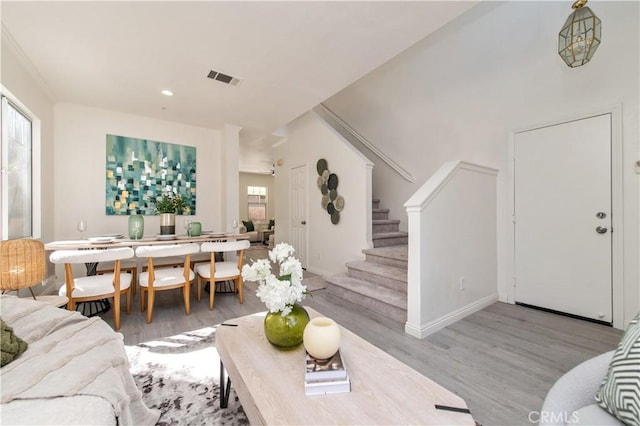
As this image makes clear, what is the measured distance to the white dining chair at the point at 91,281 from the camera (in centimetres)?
214

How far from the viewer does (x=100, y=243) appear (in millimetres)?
2525

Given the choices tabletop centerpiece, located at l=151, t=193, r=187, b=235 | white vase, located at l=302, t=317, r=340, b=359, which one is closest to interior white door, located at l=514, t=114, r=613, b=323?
white vase, located at l=302, t=317, r=340, b=359

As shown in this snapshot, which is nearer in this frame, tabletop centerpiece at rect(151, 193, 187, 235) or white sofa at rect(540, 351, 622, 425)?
white sofa at rect(540, 351, 622, 425)

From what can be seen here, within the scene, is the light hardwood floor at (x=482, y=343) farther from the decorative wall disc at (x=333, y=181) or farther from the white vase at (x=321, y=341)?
the decorative wall disc at (x=333, y=181)

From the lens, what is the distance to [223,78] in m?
3.01

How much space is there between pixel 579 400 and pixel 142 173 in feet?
16.6

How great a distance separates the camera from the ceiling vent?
291 cm

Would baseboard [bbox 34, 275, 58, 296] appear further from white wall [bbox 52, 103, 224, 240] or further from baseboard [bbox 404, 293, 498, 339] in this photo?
baseboard [bbox 404, 293, 498, 339]

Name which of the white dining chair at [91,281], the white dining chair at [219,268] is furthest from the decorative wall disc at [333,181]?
the white dining chair at [91,281]

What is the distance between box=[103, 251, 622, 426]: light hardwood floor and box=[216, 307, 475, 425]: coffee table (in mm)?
787

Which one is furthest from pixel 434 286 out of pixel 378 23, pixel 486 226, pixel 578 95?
pixel 578 95

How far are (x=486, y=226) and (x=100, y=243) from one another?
13.9 feet

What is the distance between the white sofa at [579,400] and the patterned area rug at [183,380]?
134cm

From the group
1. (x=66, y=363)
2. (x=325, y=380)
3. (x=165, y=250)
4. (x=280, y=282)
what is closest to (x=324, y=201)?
(x=165, y=250)
